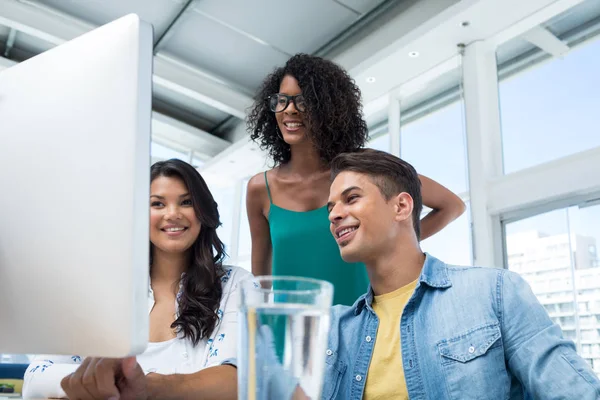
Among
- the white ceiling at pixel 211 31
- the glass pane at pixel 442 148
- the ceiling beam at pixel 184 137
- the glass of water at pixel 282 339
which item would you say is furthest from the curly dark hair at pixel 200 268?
the ceiling beam at pixel 184 137

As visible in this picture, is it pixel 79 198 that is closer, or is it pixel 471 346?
pixel 79 198

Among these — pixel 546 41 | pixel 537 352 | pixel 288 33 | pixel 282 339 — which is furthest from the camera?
pixel 288 33

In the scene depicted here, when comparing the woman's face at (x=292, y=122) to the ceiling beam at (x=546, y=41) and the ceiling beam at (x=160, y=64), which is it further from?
the ceiling beam at (x=160, y=64)

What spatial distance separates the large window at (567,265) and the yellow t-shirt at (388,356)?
286 centimetres

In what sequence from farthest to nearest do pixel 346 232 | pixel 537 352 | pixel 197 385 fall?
pixel 346 232 → pixel 537 352 → pixel 197 385

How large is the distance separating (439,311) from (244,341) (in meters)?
0.73

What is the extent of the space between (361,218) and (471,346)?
40 cm

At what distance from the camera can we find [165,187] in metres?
1.46

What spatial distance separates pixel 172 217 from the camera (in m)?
1.41

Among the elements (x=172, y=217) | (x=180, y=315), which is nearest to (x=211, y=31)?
(x=172, y=217)

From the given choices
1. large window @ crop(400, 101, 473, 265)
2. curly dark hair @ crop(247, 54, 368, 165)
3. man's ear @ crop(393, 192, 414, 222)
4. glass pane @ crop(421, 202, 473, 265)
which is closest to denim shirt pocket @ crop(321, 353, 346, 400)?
man's ear @ crop(393, 192, 414, 222)

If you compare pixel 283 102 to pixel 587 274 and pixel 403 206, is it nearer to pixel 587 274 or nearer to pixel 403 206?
pixel 403 206

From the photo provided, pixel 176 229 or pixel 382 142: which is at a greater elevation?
pixel 382 142

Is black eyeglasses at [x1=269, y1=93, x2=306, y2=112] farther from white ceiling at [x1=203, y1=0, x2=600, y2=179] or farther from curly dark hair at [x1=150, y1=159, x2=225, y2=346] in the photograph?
white ceiling at [x1=203, y1=0, x2=600, y2=179]
